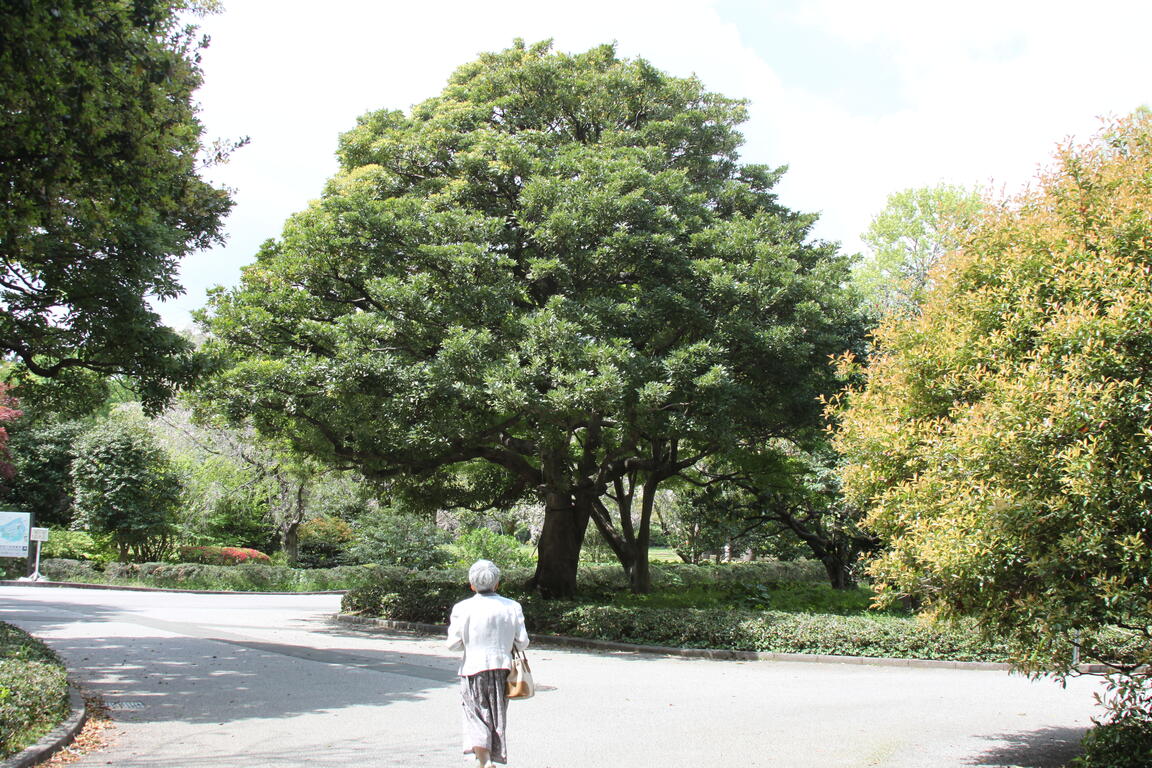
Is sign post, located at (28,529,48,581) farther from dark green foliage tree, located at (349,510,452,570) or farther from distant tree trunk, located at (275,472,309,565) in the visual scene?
dark green foliage tree, located at (349,510,452,570)

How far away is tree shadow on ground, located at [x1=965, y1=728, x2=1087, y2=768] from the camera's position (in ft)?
21.5

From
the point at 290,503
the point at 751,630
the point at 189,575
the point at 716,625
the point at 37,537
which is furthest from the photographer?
the point at 290,503

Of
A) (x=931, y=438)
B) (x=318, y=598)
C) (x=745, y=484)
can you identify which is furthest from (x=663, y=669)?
(x=318, y=598)

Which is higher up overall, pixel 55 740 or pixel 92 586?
pixel 55 740

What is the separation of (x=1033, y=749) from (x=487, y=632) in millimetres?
5121

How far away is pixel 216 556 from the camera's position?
30.9m

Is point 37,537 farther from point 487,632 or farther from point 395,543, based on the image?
point 487,632

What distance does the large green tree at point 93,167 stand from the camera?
19.9 feet

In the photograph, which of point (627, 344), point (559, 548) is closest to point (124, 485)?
point (559, 548)

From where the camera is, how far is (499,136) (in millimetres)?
15703

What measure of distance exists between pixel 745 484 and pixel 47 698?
1830cm

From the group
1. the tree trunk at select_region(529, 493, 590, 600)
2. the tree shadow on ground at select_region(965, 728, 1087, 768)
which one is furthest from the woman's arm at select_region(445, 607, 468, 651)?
the tree trunk at select_region(529, 493, 590, 600)

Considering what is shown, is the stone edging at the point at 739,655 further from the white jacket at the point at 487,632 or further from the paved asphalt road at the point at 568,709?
the white jacket at the point at 487,632

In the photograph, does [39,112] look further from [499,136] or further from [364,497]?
[364,497]
